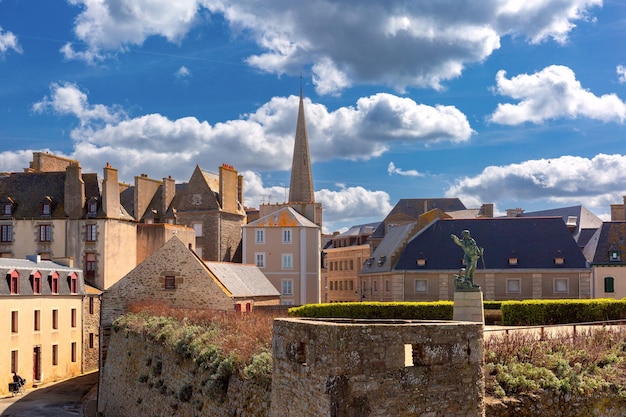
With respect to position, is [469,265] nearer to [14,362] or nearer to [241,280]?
[241,280]

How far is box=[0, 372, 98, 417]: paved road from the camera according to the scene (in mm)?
31000

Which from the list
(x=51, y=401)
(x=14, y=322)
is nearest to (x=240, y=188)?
(x=14, y=322)

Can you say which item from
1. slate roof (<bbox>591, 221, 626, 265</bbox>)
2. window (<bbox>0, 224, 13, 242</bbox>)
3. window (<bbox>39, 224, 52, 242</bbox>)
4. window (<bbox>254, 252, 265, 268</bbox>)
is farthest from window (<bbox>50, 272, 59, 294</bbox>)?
slate roof (<bbox>591, 221, 626, 265</bbox>)

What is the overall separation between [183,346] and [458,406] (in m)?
11.9

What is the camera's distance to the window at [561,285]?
45.1m

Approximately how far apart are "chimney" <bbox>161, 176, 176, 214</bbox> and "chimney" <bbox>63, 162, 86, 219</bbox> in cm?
927

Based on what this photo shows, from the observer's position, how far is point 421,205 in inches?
2817

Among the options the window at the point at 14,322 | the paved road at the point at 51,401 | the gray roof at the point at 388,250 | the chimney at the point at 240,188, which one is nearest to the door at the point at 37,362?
the paved road at the point at 51,401

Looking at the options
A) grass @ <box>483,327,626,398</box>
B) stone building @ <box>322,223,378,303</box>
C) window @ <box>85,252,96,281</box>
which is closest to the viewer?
grass @ <box>483,327,626,398</box>

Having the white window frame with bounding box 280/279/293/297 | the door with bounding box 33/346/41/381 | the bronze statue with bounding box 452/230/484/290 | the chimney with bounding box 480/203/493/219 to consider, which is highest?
the chimney with bounding box 480/203/493/219

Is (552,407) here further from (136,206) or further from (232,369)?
(136,206)

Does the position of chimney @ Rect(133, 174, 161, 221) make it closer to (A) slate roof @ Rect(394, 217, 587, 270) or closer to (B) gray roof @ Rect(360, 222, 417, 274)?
(B) gray roof @ Rect(360, 222, 417, 274)

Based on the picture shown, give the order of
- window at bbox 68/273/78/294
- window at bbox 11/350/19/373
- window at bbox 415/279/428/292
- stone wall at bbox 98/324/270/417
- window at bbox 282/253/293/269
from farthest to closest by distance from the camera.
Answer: window at bbox 282/253/293/269 < window at bbox 415/279/428/292 < window at bbox 68/273/78/294 < window at bbox 11/350/19/373 < stone wall at bbox 98/324/270/417

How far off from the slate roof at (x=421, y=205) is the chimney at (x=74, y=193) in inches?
1193
